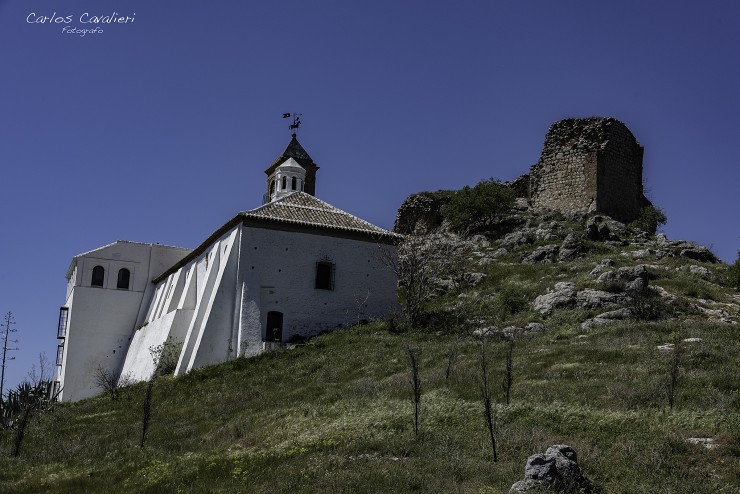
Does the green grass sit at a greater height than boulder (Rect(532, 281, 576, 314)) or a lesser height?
lesser

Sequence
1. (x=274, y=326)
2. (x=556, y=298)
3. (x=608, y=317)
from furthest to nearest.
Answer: (x=274, y=326), (x=556, y=298), (x=608, y=317)

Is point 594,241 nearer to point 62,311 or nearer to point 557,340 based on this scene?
point 557,340

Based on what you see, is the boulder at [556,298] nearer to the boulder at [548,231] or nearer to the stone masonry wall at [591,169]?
the boulder at [548,231]

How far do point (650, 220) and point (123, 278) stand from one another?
26.3 meters

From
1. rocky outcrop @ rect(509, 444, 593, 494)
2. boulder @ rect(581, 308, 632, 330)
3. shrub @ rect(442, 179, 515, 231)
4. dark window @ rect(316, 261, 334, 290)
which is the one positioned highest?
shrub @ rect(442, 179, 515, 231)

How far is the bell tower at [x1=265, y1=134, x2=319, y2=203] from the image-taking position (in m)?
40.4

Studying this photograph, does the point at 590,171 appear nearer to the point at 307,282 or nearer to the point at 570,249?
the point at 570,249

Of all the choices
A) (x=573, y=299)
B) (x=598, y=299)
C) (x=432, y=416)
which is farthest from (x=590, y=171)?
(x=432, y=416)

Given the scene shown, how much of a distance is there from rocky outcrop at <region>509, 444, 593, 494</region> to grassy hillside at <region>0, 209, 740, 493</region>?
351 mm

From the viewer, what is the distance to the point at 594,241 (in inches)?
1373

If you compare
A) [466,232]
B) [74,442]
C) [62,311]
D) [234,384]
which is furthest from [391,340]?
[62,311]

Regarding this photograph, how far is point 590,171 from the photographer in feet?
127

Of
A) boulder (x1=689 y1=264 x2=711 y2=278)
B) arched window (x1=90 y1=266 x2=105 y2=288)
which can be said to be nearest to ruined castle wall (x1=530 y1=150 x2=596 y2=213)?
boulder (x1=689 y1=264 x2=711 y2=278)

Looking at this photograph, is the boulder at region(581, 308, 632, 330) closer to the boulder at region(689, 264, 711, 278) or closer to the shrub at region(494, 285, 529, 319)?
the shrub at region(494, 285, 529, 319)
